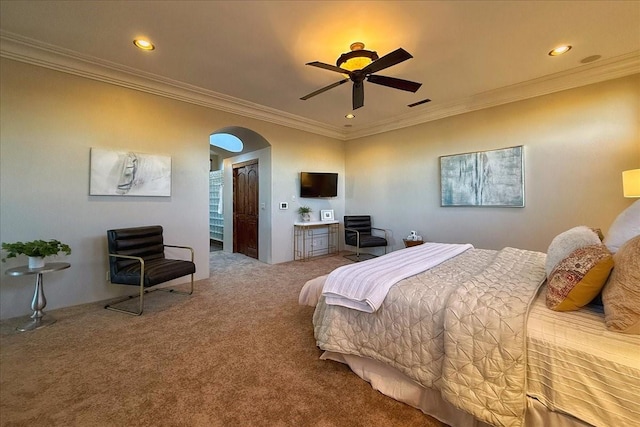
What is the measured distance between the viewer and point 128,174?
11.2 ft

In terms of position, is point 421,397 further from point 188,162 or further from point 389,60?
point 188,162

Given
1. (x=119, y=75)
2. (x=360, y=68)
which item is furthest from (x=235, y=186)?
(x=360, y=68)

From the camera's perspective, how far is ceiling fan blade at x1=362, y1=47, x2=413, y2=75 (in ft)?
7.16

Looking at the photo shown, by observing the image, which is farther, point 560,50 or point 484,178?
point 484,178

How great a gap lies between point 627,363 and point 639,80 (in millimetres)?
3912

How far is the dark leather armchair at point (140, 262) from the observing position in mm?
2875

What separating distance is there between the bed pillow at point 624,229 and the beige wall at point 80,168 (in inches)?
178

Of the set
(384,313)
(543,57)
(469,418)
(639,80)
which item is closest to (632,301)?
(469,418)

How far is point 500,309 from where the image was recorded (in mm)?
1312

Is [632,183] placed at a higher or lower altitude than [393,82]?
lower

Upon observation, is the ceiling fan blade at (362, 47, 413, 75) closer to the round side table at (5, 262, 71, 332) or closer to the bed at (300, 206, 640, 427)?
the bed at (300, 206, 640, 427)

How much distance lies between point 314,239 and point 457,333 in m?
4.57

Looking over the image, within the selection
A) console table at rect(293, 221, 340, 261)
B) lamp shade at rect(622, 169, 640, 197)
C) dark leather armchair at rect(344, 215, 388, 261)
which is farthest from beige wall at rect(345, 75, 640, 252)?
console table at rect(293, 221, 340, 261)

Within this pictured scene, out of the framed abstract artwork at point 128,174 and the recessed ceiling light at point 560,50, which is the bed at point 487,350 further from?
the framed abstract artwork at point 128,174
